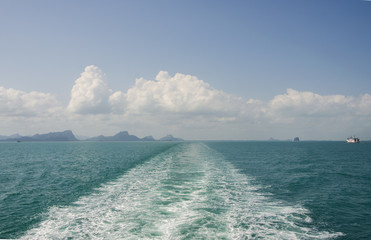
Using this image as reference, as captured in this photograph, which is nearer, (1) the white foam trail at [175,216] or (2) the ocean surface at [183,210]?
(1) the white foam trail at [175,216]

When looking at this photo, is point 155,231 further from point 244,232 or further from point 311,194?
point 311,194

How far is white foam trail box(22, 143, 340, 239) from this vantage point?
1301 centimetres

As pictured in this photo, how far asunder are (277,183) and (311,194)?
5488mm

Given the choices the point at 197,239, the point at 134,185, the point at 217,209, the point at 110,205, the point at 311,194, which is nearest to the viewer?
the point at 197,239

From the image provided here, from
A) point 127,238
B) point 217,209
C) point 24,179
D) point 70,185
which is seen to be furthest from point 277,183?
point 24,179

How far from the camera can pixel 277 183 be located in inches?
1143

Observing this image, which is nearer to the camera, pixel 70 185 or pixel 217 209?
pixel 217 209

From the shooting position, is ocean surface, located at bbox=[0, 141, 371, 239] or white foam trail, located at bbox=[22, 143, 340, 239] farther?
ocean surface, located at bbox=[0, 141, 371, 239]

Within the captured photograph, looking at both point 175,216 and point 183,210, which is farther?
point 183,210

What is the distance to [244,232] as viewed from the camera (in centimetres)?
1326

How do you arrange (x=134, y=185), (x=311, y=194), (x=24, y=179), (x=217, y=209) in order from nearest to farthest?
(x=217, y=209), (x=311, y=194), (x=134, y=185), (x=24, y=179)

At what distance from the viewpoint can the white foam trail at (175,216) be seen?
13008mm

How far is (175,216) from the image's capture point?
50.5ft

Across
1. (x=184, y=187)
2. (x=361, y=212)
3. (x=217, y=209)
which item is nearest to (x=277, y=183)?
(x=361, y=212)
